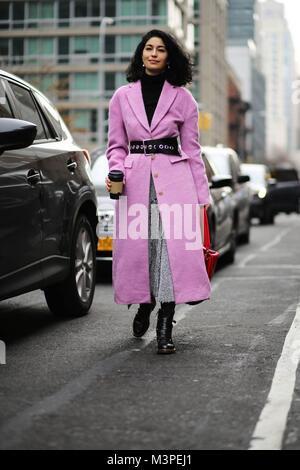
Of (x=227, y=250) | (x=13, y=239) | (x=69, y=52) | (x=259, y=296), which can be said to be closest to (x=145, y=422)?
(x=13, y=239)

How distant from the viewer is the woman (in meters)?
6.11

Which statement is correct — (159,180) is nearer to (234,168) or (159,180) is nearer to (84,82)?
(234,168)

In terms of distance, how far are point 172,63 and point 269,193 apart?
23.4 metres

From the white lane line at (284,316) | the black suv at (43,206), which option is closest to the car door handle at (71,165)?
the black suv at (43,206)

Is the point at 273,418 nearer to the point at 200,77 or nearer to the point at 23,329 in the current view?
the point at 23,329

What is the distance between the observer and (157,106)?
6113mm

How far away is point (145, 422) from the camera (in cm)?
426

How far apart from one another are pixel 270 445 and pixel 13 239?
2661 mm

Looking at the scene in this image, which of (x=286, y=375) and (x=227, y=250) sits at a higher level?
(x=286, y=375)

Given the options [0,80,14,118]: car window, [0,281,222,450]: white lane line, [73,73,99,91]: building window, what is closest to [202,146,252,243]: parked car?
[0,80,14,118]: car window

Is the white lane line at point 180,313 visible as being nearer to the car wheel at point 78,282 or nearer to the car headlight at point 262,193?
the car wheel at point 78,282

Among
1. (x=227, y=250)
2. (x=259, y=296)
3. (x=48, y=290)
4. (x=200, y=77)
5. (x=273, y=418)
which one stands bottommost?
(x=200, y=77)

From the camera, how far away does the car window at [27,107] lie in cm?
686
